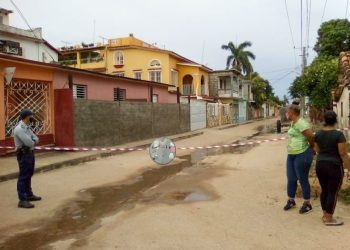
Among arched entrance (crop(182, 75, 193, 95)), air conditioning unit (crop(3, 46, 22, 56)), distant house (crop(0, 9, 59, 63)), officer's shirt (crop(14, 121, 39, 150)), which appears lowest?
officer's shirt (crop(14, 121, 39, 150))

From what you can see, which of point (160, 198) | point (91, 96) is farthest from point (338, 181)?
point (91, 96)

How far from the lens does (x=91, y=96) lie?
20.7 m

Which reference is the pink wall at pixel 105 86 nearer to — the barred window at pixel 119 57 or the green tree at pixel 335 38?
the barred window at pixel 119 57

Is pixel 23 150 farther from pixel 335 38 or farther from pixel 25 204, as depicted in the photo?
pixel 335 38

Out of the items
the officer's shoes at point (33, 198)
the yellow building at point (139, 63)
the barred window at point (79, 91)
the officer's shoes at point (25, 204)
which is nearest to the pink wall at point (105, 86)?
the barred window at point (79, 91)

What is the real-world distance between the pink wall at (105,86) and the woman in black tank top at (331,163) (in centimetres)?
1315

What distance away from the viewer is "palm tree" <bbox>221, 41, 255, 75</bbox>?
67500 millimetres

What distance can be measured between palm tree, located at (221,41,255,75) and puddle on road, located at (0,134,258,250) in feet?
185

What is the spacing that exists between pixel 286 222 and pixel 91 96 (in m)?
15.6

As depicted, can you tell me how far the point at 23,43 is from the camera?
3206 centimetres

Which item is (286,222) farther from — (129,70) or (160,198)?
(129,70)

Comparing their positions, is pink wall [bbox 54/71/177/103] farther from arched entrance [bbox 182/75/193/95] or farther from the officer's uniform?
arched entrance [bbox 182/75/193/95]

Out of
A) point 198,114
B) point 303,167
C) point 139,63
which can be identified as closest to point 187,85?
point 139,63

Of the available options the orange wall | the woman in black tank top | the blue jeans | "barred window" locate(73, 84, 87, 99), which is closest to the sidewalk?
the orange wall
